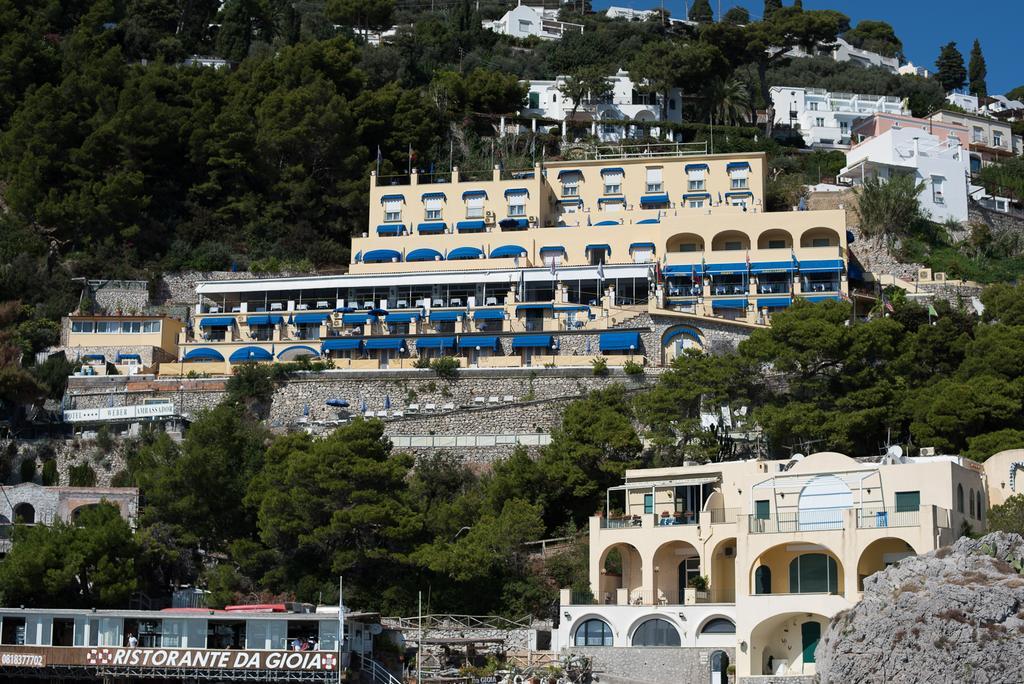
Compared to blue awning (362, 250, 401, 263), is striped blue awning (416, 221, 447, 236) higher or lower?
higher

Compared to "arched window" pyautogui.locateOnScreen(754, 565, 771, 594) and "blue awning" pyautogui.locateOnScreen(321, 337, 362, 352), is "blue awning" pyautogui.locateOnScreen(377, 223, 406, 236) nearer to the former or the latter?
"blue awning" pyautogui.locateOnScreen(321, 337, 362, 352)

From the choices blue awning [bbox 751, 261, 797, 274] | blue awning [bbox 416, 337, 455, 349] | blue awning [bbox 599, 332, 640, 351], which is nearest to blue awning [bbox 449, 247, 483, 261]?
blue awning [bbox 416, 337, 455, 349]

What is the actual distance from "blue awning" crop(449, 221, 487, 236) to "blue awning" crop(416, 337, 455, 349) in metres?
9.90

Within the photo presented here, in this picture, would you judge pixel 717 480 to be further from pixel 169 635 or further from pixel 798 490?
pixel 169 635

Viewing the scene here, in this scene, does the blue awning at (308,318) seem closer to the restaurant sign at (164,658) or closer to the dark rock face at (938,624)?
the restaurant sign at (164,658)

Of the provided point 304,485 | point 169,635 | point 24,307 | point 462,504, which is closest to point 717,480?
point 462,504

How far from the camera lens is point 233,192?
6888 centimetres

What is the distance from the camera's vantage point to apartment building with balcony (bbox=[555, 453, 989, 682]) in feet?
121

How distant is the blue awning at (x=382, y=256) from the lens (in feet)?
210

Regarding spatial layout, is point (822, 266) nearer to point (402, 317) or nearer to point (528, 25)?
point (402, 317)

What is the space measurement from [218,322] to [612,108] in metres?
30.7

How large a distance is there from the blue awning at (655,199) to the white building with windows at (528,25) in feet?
129

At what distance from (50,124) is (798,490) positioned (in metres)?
40.3

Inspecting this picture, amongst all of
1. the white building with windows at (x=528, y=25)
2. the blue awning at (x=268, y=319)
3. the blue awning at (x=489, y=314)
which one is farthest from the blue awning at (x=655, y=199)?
the white building with windows at (x=528, y=25)
